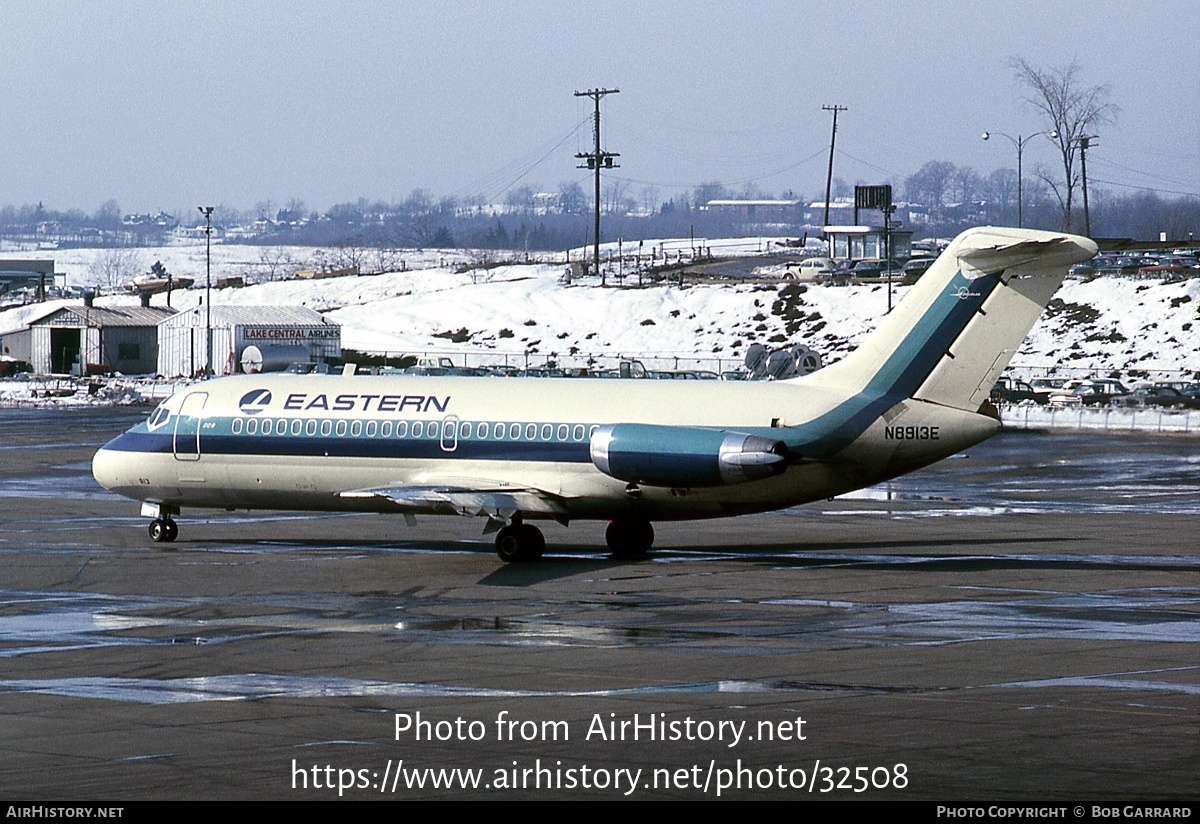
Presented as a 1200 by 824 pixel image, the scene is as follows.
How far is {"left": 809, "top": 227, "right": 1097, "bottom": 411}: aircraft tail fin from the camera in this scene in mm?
25625

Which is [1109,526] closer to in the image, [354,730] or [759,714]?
[759,714]

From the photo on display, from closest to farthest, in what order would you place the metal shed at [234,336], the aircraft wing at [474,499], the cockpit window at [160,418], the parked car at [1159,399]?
the aircraft wing at [474,499], the cockpit window at [160,418], the parked car at [1159,399], the metal shed at [234,336]

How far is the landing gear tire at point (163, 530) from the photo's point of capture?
3073cm

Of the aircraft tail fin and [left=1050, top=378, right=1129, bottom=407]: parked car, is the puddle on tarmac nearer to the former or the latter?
the aircraft tail fin

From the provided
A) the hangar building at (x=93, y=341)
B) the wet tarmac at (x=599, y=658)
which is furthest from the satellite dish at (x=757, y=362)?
the hangar building at (x=93, y=341)

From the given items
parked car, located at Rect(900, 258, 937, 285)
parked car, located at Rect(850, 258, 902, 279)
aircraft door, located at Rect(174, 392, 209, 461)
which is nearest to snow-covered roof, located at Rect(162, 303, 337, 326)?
parked car, located at Rect(900, 258, 937, 285)

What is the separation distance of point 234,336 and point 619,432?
72892 mm

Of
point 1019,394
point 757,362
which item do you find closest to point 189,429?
point 757,362

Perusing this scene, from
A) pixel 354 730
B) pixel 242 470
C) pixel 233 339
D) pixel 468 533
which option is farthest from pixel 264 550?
pixel 233 339

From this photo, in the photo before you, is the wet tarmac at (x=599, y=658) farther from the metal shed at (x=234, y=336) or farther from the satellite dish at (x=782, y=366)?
the metal shed at (x=234, y=336)

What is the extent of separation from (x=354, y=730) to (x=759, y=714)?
144 inches

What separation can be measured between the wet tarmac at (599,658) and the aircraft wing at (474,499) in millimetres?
966

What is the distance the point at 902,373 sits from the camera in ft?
85.8

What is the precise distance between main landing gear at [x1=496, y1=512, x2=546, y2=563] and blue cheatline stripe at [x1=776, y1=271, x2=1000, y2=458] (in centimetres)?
463
